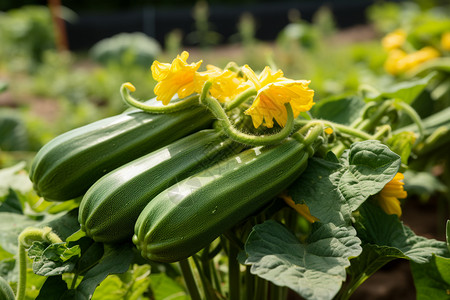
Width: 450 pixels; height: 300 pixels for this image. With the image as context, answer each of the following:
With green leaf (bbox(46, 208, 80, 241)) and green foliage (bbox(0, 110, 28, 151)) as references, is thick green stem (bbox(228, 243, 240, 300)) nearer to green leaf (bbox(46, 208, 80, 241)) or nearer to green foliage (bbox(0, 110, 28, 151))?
green leaf (bbox(46, 208, 80, 241))

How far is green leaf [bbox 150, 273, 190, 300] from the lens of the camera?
1259 millimetres

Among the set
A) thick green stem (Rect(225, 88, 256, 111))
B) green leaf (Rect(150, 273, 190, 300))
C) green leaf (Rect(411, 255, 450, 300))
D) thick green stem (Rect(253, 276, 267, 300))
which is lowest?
green leaf (Rect(150, 273, 190, 300))

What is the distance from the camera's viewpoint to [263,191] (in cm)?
87

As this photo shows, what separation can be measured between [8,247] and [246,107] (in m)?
0.59

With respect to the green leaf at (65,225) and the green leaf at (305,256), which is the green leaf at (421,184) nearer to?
the green leaf at (305,256)

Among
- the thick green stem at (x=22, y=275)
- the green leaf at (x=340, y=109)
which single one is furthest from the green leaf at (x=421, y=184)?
the thick green stem at (x=22, y=275)

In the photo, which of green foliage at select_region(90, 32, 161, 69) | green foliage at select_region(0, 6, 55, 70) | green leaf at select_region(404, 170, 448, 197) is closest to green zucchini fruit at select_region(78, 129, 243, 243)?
green leaf at select_region(404, 170, 448, 197)

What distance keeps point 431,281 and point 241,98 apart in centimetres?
56

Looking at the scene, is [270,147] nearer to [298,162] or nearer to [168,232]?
[298,162]

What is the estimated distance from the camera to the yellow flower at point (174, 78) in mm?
917

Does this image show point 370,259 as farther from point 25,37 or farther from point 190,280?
point 25,37

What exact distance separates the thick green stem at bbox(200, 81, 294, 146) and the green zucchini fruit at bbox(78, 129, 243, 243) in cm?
6

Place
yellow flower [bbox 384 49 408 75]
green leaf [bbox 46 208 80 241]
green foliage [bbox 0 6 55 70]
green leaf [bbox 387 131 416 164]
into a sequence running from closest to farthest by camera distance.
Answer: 1. green leaf [bbox 46 208 80 241]
2. green leaf [bbox 387 131 416 164]
3. yellow flower [bbox 384 49 408 75]
4. green foliage [bbox 0 6 55 70]

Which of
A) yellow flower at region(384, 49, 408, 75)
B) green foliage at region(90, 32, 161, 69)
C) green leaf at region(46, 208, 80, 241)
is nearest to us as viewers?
green leaf at region(46, 208, 80, 241)
